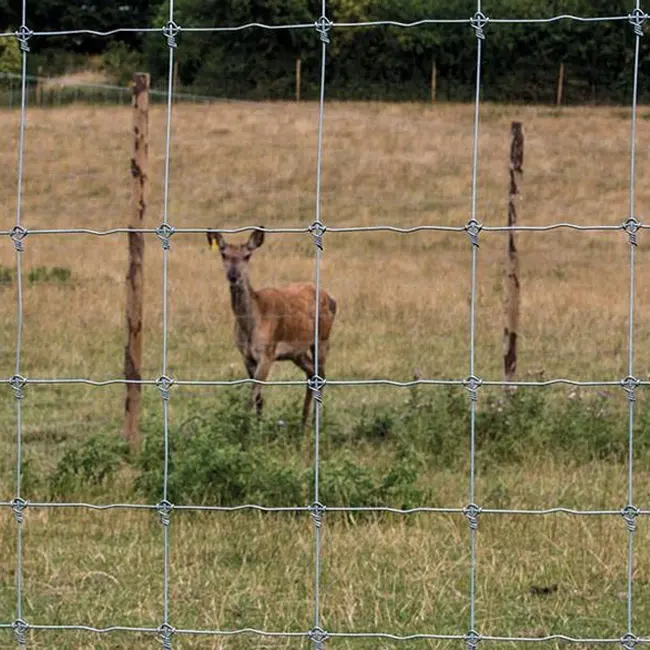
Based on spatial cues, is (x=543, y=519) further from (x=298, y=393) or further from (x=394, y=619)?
(x=298, y=393)

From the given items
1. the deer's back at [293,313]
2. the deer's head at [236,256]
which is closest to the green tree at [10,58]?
the deer's head at [236,256]

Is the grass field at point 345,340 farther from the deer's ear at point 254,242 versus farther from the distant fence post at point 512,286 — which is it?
the deer's ear at point 254,242

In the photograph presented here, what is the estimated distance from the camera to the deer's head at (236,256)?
11.6 metres

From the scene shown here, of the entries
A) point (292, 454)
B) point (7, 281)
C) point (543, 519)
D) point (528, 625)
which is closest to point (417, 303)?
point (7, 281)

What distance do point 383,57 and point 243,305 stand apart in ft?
36.4

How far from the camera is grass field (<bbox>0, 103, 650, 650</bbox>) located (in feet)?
19.7

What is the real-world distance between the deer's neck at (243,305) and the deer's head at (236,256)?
0.06 metres

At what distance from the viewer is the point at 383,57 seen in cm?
2192

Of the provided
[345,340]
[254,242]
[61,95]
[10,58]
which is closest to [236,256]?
[254,242]

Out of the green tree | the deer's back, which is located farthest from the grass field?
the green tree

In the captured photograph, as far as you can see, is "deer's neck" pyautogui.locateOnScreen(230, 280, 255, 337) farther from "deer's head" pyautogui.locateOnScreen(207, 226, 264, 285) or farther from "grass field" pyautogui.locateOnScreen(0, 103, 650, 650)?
"grass field" pyautogui.locateOnScreen(0, 103, 650, 650)

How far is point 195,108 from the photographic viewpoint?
1174 inches

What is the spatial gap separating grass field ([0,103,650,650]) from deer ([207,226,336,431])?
1.09 ft

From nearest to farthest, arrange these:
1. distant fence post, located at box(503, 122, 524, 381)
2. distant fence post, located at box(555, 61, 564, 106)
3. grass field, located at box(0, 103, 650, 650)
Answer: grass field, located at box(0, 103, 650, 650) → distant fence post, located at box(503, 122, 524, 381) → distant fence post, located at box(555, 61, 564, 106)
